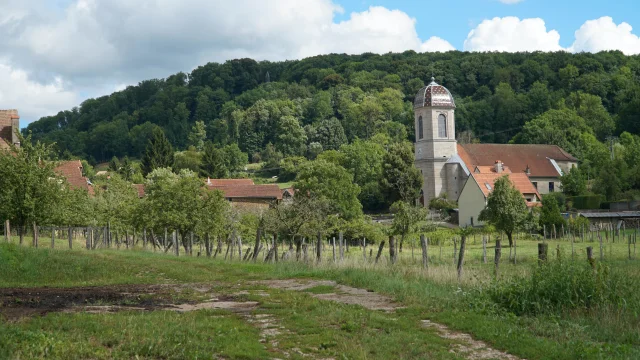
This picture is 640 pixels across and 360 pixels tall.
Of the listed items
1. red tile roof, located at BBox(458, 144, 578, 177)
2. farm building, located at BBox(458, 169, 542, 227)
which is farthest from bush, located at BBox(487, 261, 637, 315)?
red tile roof, located at BBox(458, 144, 578, 177)

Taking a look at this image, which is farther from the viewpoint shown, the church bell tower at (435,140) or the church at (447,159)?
the church bell tower at (435,140)

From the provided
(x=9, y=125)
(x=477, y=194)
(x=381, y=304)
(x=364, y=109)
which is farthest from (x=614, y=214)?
(x=364, y=109)

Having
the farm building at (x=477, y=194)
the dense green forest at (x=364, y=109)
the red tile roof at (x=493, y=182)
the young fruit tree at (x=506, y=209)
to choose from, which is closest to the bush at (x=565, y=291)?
the young fruit tree at (x=506, y=209)

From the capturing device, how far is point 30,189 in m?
31.7

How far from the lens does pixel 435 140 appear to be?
94000 mm

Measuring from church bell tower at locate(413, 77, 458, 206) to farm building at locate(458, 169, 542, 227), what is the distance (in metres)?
15.7

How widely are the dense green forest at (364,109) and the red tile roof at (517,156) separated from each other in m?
7.45

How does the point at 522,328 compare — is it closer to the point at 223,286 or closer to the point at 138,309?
the point at 138,309

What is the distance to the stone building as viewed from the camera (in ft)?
305

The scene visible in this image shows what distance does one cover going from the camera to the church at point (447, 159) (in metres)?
92.8

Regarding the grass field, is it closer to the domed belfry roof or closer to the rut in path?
the rut in path

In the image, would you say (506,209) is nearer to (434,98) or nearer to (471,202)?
(471,202)

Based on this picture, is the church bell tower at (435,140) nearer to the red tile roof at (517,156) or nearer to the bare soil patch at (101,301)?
the red tile roof at (517,156)

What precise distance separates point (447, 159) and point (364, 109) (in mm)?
55545
